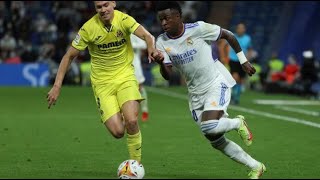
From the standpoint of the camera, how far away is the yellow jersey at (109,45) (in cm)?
1080

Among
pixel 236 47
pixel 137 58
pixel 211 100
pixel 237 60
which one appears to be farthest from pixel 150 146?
pixel 237 60

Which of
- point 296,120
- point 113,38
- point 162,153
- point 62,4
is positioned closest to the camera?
point 113,38

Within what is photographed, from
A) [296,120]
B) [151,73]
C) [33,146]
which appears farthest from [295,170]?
[151,73]

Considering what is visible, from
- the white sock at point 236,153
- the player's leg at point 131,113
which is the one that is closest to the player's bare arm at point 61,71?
the player's leg at point 131,113

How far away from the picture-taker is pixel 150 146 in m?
14.2

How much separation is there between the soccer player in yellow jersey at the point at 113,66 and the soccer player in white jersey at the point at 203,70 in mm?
333

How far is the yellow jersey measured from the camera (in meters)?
10.8

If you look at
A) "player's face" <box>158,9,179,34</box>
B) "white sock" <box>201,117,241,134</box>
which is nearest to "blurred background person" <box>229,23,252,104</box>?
"player's face" <box>158,9,179,34</box>

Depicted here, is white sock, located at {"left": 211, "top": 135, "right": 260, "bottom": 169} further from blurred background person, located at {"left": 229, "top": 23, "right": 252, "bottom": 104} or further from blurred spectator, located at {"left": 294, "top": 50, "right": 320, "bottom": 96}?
blurred spectator, located at {"left": 294, "top": 50, "right": 320, "bottom": 96}

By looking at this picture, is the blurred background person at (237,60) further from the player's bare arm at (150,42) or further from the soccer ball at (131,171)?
the soccer ball at (131,171)

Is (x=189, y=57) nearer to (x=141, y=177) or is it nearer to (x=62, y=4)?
(x=141, y=177)

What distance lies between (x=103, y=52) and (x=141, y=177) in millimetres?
1852

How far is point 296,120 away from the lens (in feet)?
63.9

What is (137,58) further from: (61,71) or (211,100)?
(211,100)
